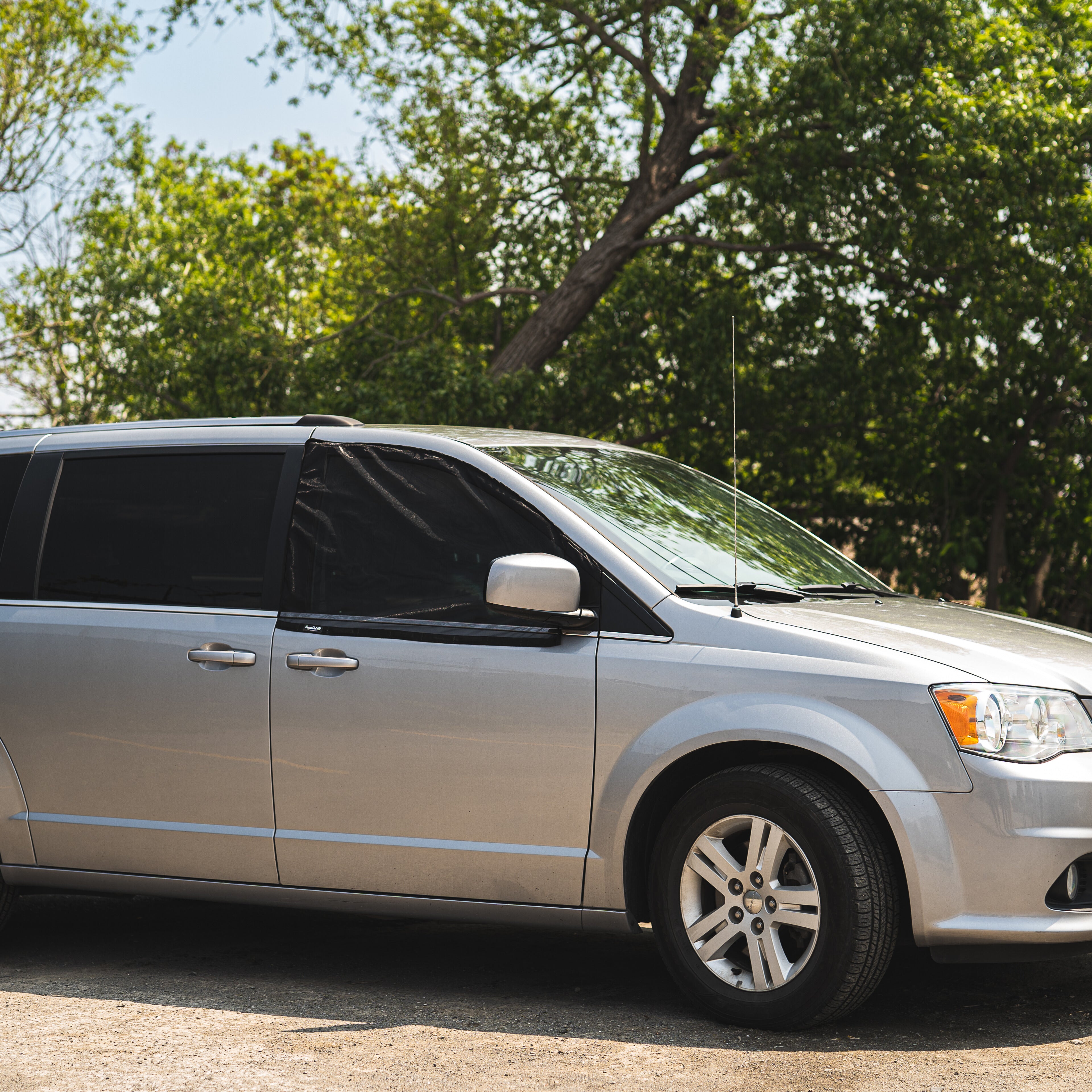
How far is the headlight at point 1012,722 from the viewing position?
12.5ft

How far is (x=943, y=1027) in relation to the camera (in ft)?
13.5

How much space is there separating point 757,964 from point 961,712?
95 cm

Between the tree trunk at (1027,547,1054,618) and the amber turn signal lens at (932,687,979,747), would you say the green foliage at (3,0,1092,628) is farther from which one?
the amber turn signal lens at (932,687,979,747)

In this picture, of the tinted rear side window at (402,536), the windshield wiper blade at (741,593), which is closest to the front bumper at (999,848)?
the windshield wiper blade at (741,593)

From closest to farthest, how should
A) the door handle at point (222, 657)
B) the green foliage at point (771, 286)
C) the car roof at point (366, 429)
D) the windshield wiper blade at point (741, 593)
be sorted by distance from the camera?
the windshield wiper blade at point (741, 593), the door handle at point (222, 657), the car roof at point (366, 429), the green foliage at point (771, 286)

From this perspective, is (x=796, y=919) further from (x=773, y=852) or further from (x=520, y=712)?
(x=520, y=712)

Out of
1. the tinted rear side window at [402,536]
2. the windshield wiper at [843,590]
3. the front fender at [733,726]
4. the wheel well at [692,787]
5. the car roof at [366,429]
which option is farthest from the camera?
the car roof at [366,429]

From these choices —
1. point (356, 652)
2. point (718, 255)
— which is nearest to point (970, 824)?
point (356, 652)

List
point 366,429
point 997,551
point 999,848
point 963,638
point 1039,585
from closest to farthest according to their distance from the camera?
point 999,848, point 963,638, point 366,429, point 997,551, point 1039,585

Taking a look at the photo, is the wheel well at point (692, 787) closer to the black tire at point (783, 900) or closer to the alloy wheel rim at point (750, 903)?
the black tire at point (783, 900)

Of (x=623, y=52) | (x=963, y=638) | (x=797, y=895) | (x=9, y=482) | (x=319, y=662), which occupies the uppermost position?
(x=623, y=52)

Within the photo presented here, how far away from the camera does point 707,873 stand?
13.4ft

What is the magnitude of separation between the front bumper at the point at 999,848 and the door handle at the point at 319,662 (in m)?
1.77

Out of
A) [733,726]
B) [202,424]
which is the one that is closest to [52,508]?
[202,424]
